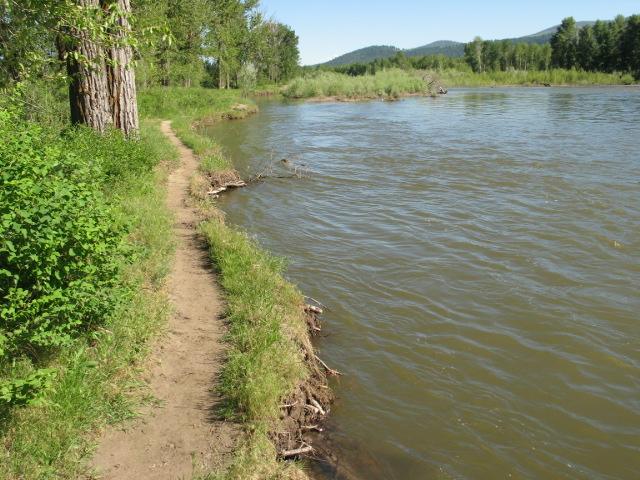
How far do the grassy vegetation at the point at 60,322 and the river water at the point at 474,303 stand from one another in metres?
2.24

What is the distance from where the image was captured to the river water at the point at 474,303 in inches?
187

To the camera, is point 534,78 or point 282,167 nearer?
point 282,167

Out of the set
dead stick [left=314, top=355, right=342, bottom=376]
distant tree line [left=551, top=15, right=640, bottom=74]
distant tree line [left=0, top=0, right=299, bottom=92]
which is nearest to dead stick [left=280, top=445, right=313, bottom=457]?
dead stick [left=314, top=355, right=342, bottom=376]

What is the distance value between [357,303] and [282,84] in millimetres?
73819

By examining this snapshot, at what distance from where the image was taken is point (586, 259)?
8523 mm

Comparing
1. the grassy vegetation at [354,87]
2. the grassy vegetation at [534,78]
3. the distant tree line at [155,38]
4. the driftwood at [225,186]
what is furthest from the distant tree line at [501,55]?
the driftwood at [225,186]

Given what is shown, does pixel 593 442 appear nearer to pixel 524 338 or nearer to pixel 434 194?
pixel 524 338

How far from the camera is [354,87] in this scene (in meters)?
52.7

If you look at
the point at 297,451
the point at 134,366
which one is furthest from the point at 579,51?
the point at 134,366

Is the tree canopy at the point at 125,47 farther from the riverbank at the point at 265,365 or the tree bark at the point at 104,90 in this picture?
the riverbank at the point at 265,365

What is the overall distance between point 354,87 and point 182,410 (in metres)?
51.8

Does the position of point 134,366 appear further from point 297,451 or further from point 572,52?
point 572,52

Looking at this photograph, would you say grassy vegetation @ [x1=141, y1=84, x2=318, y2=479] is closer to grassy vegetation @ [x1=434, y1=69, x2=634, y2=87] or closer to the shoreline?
the shoreline

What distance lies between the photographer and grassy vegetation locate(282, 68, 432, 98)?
173 ft
